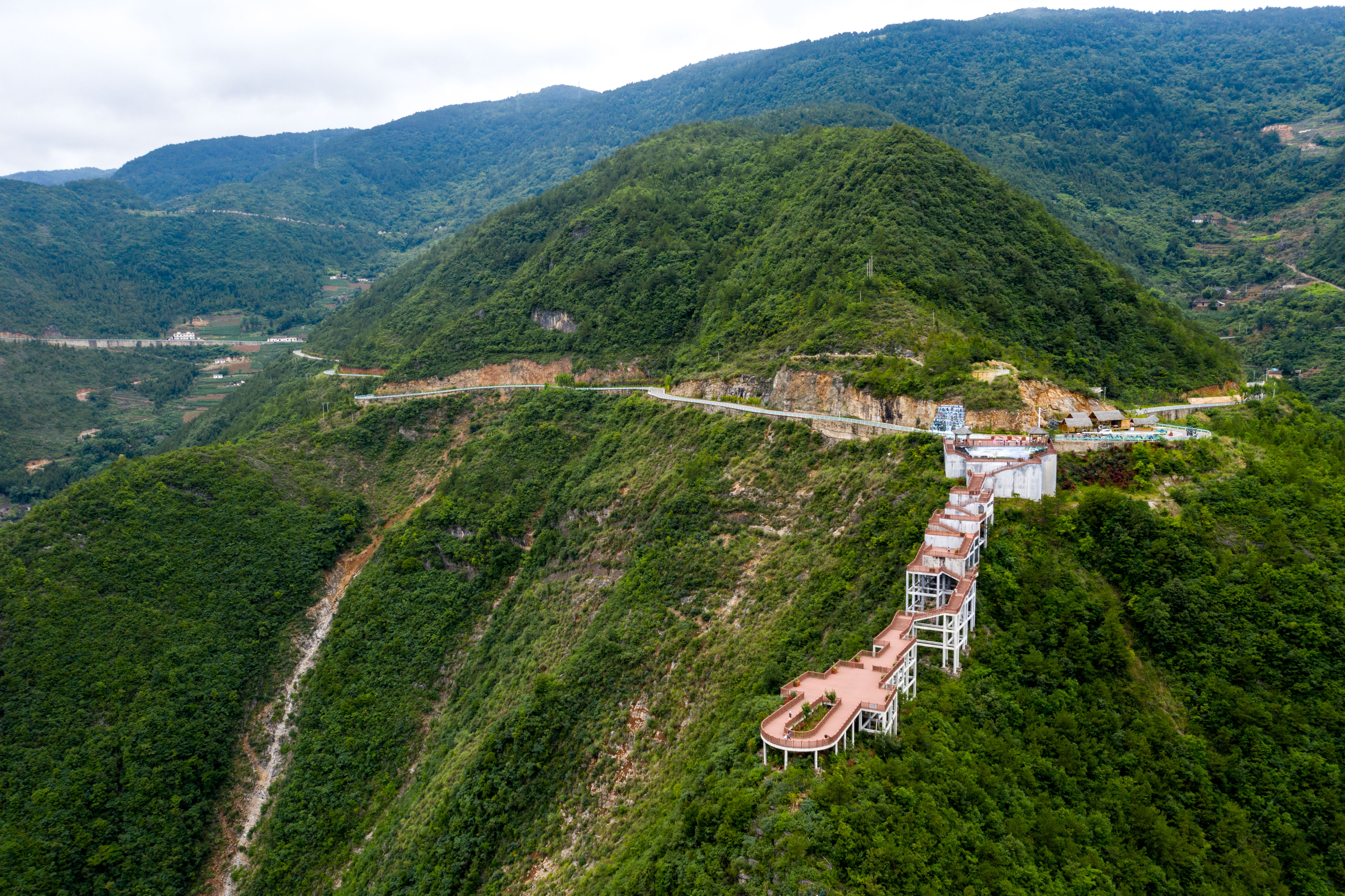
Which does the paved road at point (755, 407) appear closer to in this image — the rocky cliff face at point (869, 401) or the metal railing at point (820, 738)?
the rocky cliff face at point (869, 401)

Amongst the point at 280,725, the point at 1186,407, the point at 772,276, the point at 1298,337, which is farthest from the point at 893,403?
the point at 1298,337

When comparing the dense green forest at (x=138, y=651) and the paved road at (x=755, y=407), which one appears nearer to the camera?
the paved road at (x=755, y=407)

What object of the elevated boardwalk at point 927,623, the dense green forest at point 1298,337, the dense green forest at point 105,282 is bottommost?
the dense green forest at point 1298,337

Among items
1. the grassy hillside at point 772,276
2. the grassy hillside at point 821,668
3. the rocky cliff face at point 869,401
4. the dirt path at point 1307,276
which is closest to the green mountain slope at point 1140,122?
the dirt path at point 1307,276

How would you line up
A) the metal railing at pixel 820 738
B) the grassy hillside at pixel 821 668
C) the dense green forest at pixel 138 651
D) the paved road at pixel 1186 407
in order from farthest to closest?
the dense green forest at pixel 138 651, the paved road at pixel 1186 407, the grassy hillside at pixel 821 668, the metal railing at pixel 820 738

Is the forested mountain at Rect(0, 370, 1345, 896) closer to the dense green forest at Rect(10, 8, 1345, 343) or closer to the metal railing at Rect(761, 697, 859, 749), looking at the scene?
the metal railing at Rect(761, 697, 859, 749)

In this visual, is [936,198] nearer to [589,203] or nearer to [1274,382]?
[1274,382]
